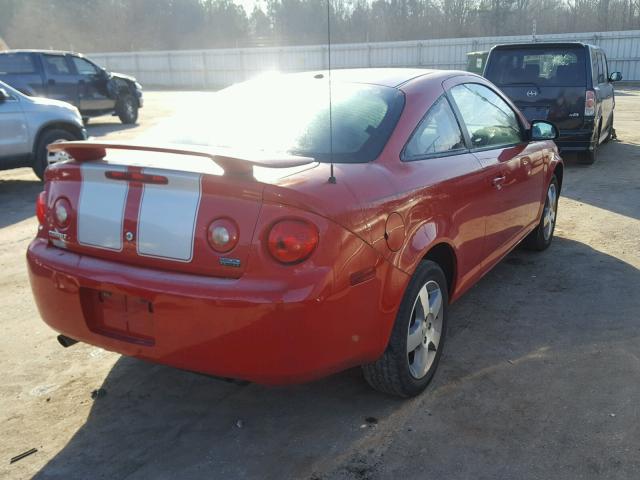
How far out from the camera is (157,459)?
259cm

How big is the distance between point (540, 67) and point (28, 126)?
24.3ft

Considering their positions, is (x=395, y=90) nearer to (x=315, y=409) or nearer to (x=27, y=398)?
(x=315, y=409)

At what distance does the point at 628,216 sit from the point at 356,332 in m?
5.11

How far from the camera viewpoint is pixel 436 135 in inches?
130

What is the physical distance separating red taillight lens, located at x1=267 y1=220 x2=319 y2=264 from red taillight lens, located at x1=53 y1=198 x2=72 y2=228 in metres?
1.04

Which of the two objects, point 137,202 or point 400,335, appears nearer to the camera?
point 137,202

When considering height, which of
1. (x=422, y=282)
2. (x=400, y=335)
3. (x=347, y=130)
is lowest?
(x=400, y=335)

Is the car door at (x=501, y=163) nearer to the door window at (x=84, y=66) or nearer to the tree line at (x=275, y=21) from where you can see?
the door window at (x=84, y=66)

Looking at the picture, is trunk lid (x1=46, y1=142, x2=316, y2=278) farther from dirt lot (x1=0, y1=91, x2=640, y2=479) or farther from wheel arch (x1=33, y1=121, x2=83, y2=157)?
wheel arch (x1=33, y1=121, x2=83, y2=157)

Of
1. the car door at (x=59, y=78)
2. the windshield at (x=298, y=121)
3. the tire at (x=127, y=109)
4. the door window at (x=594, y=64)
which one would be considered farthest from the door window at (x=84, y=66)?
the windshield at (x=298, y=121)

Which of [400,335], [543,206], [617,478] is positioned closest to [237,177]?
[400,335]

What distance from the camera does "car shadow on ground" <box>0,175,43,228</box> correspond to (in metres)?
6.94

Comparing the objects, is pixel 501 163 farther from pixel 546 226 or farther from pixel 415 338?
pixel 546 226

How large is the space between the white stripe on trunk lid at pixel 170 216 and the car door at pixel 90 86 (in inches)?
524
